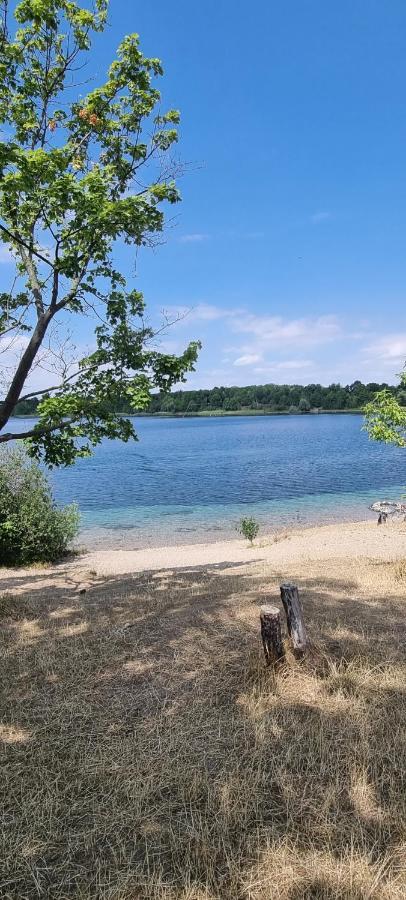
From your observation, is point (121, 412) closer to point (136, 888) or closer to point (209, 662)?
point (209, 662)

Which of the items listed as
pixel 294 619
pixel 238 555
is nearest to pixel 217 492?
pixel 238 555

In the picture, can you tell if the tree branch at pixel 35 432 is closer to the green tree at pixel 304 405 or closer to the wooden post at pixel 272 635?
the wooden post at pixel 272 635

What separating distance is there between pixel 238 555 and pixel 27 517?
7.07 metres

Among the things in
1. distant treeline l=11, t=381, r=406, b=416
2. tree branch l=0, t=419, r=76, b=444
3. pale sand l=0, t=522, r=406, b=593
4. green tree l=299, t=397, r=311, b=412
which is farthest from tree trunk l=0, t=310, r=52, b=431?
green tree l=299, t=397, r=311, b=412

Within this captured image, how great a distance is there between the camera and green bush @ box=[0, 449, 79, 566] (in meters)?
16.6

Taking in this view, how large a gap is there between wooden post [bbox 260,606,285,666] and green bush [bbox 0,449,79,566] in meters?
13.2

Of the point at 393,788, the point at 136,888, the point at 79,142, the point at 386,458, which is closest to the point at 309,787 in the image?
the point at 393,788

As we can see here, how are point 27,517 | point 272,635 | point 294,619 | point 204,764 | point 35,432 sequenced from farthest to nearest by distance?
point 27,517
point 35,432
point 294,619
point 272,635
point 204,764

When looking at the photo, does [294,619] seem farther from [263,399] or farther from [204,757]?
[263,399]

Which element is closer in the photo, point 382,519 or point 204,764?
point 204,764

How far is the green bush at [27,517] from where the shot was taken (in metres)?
16.6

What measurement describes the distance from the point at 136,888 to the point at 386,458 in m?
55.6

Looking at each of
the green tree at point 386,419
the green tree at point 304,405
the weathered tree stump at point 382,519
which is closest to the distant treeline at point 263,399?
the green tree at point 304,405

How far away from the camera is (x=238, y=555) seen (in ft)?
52.0
